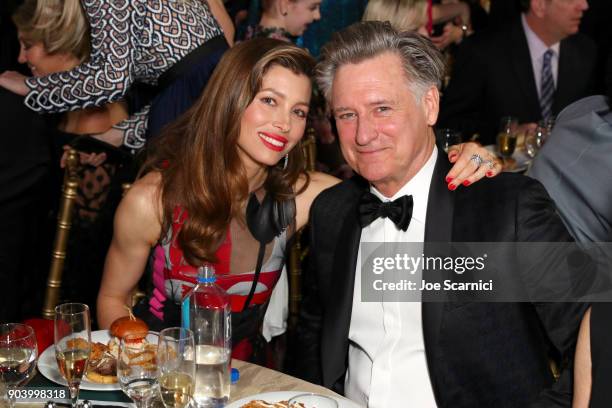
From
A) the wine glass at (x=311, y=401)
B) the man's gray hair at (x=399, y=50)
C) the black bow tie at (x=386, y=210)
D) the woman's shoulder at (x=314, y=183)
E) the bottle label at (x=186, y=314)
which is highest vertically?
the man's gray hair at (x=399, y=50)

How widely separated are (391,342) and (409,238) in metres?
0.31

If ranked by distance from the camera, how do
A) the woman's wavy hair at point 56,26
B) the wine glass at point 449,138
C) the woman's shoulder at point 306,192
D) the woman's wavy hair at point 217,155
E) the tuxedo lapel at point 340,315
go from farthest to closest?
1. the wine glass at point 449,138
2. the woman's wavy hair at point 56,26
3. the woman's shoulder at point 306,192
4. the woman's wavy hair at point 217,155
5. the tuxedo lapel at point 340,315

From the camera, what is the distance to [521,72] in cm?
509

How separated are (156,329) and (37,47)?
1.82m

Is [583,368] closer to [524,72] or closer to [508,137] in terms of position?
[508,137]

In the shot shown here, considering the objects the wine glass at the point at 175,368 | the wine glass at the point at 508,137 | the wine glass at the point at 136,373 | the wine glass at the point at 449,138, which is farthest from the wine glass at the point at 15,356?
the wine glass at the point at 508,137

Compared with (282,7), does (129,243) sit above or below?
below

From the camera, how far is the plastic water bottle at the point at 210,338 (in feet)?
6.50

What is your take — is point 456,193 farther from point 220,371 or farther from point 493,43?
point 493,43

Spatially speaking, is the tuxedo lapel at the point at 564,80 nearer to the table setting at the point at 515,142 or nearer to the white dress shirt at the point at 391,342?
the table setting at the point at 515,142

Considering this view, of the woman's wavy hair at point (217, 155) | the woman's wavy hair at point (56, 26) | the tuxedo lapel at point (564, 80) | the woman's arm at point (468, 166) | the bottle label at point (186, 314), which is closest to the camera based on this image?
the bottle label at point (186, 314)

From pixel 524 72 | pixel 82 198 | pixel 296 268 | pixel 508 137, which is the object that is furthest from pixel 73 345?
pixel 524 72

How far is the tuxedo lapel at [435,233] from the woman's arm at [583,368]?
506 mm

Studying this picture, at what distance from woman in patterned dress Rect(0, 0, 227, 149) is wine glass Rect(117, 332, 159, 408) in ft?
6.55
